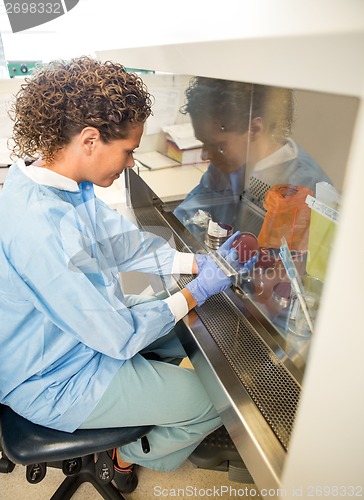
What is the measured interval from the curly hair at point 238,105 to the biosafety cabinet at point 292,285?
4 centimetres

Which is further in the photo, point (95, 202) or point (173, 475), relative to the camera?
point (173, 475)

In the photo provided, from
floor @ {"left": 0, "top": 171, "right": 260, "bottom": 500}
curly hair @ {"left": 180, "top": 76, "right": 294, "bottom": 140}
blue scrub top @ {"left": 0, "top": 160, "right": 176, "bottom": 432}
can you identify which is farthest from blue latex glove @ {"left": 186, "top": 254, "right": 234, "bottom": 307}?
floor @ {"left": 0, "top": 171, "right": 260, "bottom": 500}

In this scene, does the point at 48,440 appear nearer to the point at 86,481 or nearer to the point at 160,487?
the point at 86,481

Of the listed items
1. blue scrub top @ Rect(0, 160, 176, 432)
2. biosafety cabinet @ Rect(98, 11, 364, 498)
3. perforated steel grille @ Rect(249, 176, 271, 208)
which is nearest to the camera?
biosafety cabinet @ Rect(98, 11, 364, 498)

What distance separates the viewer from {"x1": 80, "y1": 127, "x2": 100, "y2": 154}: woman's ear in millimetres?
930

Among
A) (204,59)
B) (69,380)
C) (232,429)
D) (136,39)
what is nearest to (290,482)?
(232,429)

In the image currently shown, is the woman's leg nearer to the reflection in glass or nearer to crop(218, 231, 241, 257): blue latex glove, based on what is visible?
crop(218, 231, 241, 257): blue latex glove

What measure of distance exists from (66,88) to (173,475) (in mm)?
1523

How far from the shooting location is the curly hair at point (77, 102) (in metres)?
0.93

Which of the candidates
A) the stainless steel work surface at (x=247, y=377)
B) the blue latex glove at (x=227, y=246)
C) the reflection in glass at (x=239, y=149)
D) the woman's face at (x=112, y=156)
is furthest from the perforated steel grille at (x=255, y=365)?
the woman's face at (x=112, y=156)

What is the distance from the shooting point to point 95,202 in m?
1.22

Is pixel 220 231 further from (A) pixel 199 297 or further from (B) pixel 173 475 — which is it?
(B) pixel 173 475

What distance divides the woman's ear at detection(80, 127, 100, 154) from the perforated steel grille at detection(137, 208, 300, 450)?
1.88ft

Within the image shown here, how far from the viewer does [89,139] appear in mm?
946
